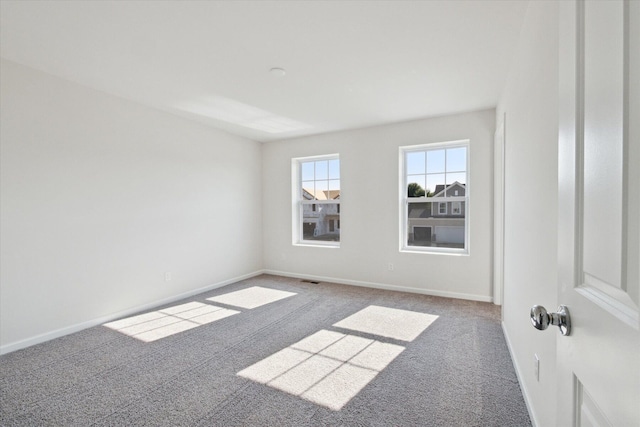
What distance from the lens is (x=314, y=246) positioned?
17.5 ft

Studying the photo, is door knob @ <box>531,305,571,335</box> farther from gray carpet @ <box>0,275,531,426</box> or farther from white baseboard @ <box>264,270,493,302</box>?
white baseboard @ <box>264,270,493,302</box>

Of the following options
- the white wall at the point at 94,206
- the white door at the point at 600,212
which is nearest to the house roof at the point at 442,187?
the white wall at the point at 94,206

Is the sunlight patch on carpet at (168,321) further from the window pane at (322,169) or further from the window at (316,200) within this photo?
the window pane at (322,169)

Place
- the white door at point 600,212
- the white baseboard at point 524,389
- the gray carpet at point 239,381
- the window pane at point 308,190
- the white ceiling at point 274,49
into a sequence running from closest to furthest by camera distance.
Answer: the white door at point 600,212 → the white baseboard at point 524,389 → the gray carpet at point 239,381 → the white ceiling at point 274,49 → the window pane at point 308,190

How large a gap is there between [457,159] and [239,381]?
3.85 metres

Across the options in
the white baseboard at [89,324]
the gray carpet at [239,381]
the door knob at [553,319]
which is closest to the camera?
the door knob at [553,319]

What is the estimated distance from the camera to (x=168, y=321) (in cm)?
341

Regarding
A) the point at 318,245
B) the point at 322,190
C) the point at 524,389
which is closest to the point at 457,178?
the point at 322,190

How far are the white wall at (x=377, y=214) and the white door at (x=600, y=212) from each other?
358 centimetres

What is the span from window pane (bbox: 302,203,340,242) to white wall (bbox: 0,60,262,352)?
1.50 metres

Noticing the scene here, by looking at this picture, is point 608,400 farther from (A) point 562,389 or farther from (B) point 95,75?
(B) point 95,75

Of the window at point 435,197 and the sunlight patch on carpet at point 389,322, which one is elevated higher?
the window at point 435,197

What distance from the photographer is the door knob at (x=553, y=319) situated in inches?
29.4

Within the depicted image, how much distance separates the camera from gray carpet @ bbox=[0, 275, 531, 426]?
1863 millimetres
